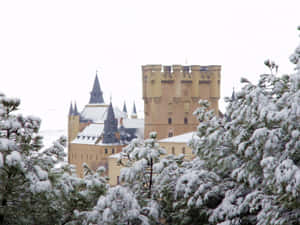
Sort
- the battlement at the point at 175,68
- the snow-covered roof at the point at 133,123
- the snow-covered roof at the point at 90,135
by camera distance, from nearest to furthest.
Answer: the battlement at the point at 175,68 → the snow-covered roof at the point at 90,135 → the snow-covered roof at the point at 133,123

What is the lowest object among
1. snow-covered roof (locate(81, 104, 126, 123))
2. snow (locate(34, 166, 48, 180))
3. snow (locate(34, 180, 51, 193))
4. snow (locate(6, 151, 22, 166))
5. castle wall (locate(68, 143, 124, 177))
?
castle wall (locate(68, 143, 124, 177))

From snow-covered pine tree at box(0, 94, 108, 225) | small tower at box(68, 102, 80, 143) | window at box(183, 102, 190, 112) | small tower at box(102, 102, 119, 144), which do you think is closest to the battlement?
window at box(183, 102, 190, 112)

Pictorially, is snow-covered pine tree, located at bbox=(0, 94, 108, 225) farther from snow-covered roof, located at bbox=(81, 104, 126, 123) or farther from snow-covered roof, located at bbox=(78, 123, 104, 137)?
snow-covered roof, located at bbox=(81, 104, 126, 123)

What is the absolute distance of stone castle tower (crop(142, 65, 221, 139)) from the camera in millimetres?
57656

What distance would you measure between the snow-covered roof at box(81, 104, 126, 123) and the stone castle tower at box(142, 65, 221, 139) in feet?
113

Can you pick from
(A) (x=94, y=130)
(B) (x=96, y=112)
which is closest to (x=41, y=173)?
(A) (x=94, y=130)

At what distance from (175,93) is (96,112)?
41027 mm

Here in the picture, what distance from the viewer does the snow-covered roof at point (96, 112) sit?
310 ft

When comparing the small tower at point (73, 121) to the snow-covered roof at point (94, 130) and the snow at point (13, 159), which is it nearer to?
the snow-covered roof at point (94, 130)

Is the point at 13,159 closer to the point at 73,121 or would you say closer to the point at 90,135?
the point at 90,135

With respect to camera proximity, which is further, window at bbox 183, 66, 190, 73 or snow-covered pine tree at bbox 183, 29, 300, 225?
window at bbox 183, 66, 190, 73

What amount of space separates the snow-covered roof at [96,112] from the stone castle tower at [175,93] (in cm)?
3440

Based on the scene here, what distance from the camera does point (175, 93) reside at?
58.3 m

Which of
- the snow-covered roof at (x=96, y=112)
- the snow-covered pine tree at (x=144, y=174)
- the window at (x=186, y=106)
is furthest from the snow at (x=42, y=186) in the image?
the snow-covered roof at (x=96, y=112)
